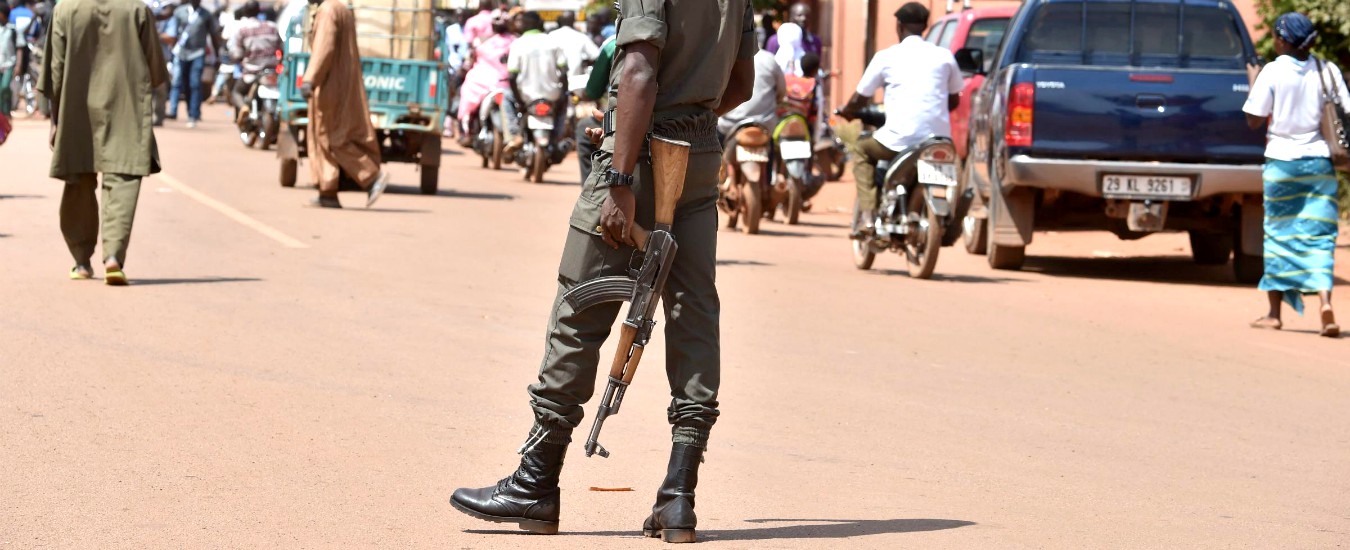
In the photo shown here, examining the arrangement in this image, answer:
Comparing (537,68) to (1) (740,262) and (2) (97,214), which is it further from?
(2) (97,214)

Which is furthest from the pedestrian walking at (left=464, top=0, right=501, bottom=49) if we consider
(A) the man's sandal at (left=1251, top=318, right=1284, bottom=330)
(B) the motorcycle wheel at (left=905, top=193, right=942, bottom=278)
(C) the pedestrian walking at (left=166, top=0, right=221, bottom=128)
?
(A) the man's sandal at (left=1251, top=318, right=1284, bottom=330)

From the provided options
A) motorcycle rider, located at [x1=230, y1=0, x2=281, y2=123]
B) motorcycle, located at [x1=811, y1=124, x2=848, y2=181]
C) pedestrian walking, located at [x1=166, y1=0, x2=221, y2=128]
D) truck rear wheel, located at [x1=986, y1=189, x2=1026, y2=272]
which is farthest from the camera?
pedestrian walking, located at [x1=166, y1=0, x2=221, y2=128]

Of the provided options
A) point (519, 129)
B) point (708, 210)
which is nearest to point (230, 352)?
point (708, 210)

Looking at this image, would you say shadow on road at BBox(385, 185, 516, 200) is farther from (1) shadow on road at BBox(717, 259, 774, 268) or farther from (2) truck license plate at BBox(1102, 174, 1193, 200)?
(2) truck license plate at BBox(1102, 174, 1193, 200)

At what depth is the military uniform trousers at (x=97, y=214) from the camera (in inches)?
411

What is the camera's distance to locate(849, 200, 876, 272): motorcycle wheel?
43.5ft

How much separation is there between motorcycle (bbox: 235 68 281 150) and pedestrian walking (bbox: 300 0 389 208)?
758cm

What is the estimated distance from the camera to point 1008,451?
687 centimetres

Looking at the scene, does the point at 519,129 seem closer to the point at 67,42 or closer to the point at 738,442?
the point at 67,42

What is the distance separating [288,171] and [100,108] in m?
8.05

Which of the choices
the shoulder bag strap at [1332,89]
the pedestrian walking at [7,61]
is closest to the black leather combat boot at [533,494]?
the shoulder bag strap at [1332,89]

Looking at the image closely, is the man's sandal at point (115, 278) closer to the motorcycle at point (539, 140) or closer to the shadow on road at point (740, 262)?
the shadow on road at point (740, 262)

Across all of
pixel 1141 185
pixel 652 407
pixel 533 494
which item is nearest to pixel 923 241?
pixel 1141 185

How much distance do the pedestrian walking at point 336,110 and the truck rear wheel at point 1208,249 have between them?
254 inches
